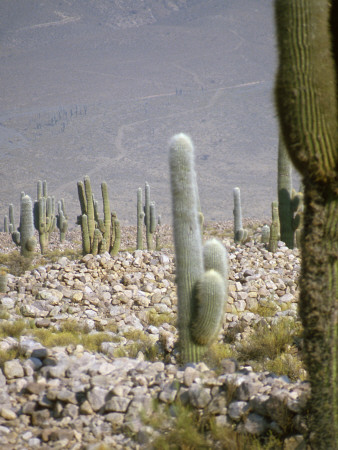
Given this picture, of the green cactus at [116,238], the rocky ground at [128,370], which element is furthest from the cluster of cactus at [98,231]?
the rocky ground at [128,370]

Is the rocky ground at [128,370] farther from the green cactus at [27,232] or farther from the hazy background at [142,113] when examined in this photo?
the hazy background at [142,113]

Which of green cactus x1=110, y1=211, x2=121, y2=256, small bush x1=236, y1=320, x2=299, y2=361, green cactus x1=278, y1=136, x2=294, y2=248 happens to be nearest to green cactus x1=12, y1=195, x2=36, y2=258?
green cactus x1=110, y1=211, x2=121, y2=256

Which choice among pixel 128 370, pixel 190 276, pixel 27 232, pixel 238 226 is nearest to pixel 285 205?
pixel 238 226

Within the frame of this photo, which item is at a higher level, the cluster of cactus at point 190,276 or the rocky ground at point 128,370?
the cluster of cactus at point 190,276

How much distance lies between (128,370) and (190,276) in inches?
52.0

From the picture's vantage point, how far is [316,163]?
3.60m

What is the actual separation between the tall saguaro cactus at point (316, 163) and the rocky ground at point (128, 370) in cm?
35

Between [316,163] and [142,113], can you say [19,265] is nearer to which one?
[316,163]

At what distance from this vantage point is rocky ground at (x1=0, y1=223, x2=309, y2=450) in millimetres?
4266

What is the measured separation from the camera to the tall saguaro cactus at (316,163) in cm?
362

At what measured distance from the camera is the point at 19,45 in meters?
195

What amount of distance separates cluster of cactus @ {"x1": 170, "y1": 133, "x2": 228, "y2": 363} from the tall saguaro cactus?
2031mm

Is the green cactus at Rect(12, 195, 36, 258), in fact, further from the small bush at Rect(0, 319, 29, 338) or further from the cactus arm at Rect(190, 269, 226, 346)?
the cactus arm at Rect(190, 269, 226, 346)

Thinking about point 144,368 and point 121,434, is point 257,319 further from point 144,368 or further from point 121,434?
point 121,434
